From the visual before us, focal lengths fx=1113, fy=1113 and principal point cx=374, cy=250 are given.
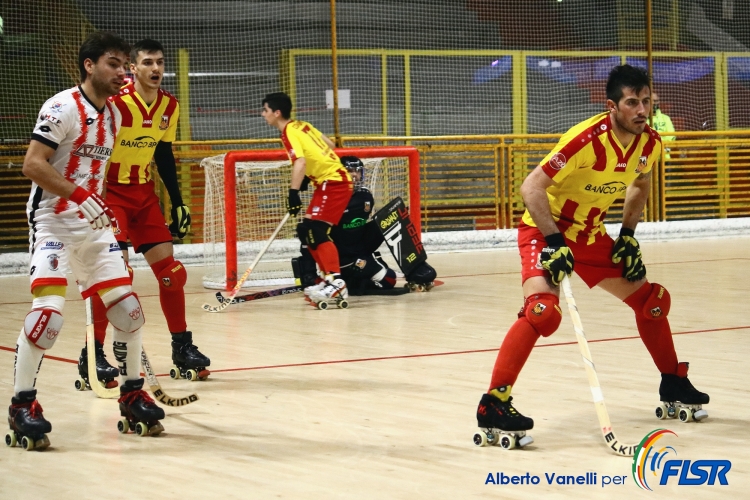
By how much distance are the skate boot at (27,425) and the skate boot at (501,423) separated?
1635 millimetres

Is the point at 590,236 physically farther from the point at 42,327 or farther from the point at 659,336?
the point at 42,327

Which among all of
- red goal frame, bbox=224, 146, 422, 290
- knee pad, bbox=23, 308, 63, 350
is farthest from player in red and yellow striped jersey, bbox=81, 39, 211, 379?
red goal frame, bbox=224, 146, 422, 290

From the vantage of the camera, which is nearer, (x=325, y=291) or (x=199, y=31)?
(x=325, y=291)

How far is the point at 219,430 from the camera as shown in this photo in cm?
453

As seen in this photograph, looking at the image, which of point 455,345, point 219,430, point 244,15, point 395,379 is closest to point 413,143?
point 244,15

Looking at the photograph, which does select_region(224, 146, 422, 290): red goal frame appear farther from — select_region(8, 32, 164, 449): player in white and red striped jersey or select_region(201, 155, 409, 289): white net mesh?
select_region(8, 32, 164, 449): player in white and red striped jersey

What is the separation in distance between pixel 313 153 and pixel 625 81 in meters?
4.76

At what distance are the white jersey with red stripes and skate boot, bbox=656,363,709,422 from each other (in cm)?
244

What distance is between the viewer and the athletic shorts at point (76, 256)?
171 inches

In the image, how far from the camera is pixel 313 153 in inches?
346

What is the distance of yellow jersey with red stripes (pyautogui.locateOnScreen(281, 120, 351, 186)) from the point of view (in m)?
8.73

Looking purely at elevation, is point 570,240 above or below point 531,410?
above

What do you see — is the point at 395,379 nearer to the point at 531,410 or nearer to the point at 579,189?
the point at 531,410

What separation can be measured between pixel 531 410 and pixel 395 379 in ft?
3.36
